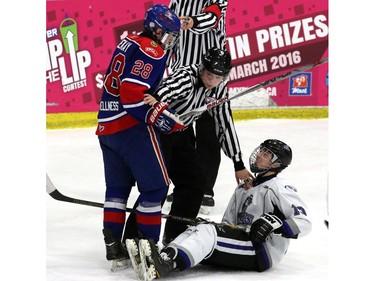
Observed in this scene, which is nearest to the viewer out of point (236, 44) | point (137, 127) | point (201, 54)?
point (137, 127)

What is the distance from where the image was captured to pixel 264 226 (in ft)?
7.96

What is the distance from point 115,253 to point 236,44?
3057 mm

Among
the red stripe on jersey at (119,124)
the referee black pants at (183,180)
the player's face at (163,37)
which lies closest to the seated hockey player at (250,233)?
the referee black pants at (183,180)

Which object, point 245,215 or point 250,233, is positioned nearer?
point 250,233

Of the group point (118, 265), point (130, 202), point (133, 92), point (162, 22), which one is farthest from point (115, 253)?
point (130, 202)

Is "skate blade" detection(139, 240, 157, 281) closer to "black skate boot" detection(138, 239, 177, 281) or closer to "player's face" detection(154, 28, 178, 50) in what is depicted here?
"black skate boot" detection(138, 239, 177, 281)

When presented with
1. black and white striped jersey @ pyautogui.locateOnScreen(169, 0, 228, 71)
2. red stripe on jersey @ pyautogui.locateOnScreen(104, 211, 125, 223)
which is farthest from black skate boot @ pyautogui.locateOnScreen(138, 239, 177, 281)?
black and white striped jersey @ pyautogui.locateOnScreen(169, 0, 228, 71)

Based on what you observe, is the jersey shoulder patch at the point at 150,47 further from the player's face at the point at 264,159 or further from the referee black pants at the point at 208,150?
the referee black pants at the point at 208,150

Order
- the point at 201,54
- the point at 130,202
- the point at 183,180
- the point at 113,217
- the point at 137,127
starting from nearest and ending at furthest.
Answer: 1. the point at 137,127
2. the point at 113,217
3. the point at 183,180
4. the point at 201,54
5. the point at 130,202

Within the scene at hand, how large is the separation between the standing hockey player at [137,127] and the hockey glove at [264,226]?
0.31 meters

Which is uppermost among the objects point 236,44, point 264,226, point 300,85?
point 236,44

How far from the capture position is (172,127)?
2.40 metres

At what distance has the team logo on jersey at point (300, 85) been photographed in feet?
17.4

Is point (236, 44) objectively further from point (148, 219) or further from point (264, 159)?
point (148, 219)
